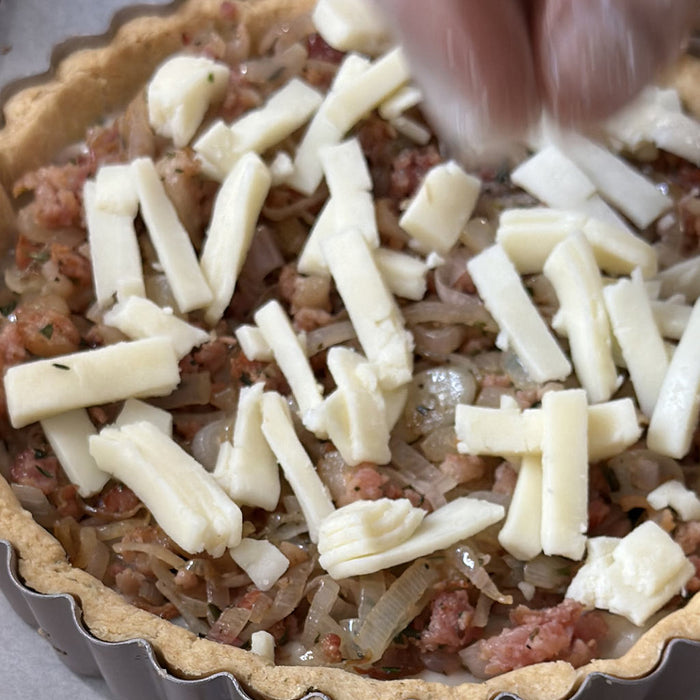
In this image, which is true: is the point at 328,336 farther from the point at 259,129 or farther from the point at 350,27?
the point at 350,27

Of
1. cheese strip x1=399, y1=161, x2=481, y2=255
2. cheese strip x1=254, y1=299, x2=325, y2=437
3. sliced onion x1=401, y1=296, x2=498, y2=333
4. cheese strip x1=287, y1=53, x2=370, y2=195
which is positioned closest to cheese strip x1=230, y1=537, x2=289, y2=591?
cheese strip x1=254, y1=299, x2=325, y2=437

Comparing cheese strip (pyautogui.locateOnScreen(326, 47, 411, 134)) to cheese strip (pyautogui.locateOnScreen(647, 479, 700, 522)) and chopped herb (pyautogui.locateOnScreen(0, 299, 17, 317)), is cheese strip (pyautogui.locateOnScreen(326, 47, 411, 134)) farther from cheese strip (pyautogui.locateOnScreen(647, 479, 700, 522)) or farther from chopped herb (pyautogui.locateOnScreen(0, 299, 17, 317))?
cheese strip (pyautogui.locateOnScreen(647, 479, 700, 522))

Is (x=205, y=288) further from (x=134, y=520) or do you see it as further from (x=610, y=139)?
(x=610, y=139)

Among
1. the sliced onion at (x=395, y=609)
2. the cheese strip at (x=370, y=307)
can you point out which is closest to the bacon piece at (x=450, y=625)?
the sliced onion at (x=395, y=609)

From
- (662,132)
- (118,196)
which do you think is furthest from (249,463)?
(662,132)

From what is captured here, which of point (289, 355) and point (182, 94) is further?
point (182, 94)

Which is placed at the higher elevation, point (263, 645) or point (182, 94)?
point (182, 94)
